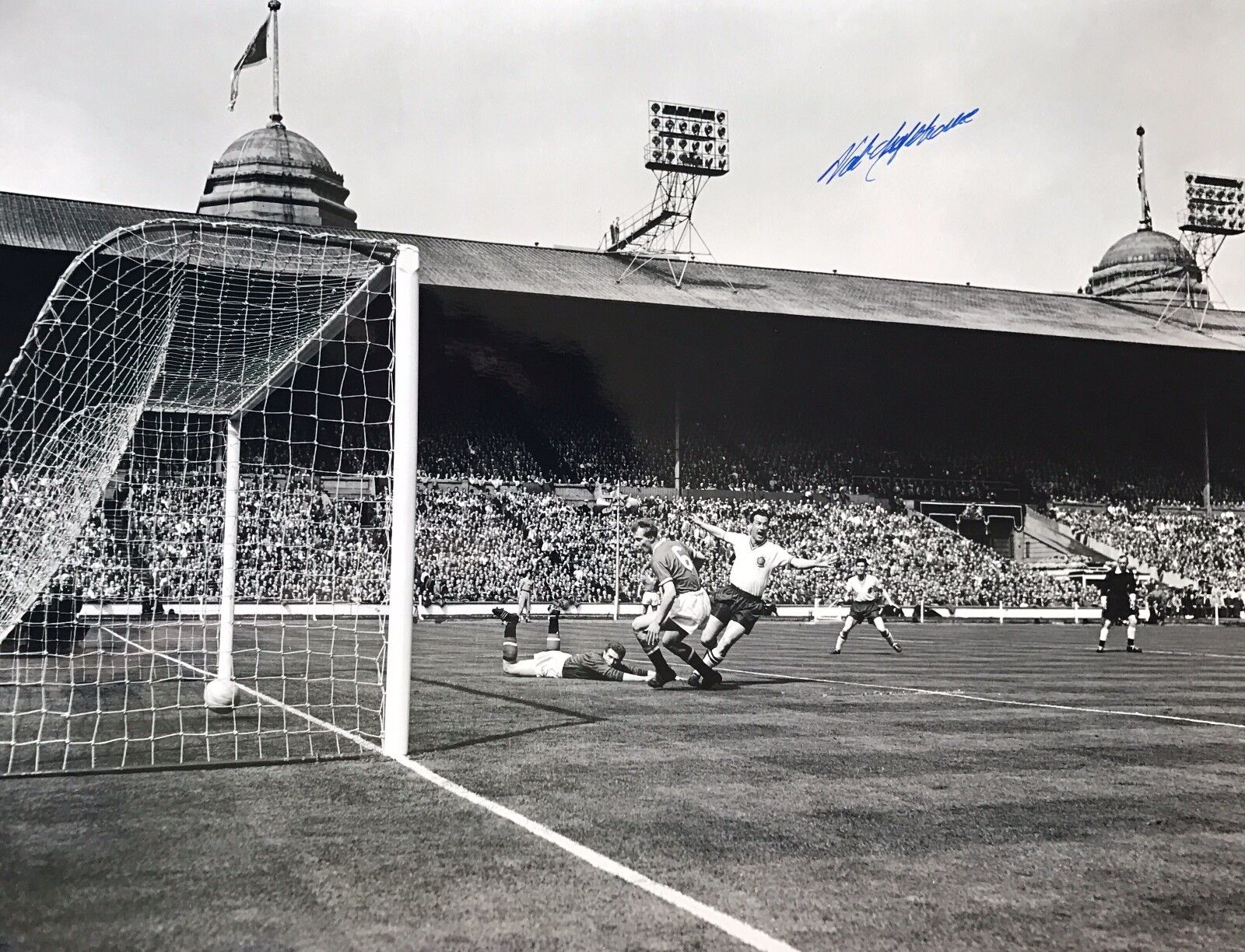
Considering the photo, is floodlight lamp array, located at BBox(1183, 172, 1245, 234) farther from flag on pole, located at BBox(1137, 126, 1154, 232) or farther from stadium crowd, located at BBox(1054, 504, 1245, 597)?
stadium crowd, located at BBox(1054, 504, 1245, 597)

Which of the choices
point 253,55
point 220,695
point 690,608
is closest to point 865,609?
point 690,608

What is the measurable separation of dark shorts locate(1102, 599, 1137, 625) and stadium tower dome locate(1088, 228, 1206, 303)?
47044 mm

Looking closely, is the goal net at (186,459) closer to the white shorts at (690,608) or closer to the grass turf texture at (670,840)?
the grass turf texture at (670,840)

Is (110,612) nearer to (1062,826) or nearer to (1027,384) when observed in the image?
(1062,826)

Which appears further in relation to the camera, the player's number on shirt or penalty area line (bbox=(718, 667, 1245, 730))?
the player's number on shirt

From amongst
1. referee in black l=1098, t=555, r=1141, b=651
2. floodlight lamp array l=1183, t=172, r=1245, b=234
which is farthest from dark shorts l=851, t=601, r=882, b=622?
floodlight lamp array l=1183, t=172, r=1245, b=234

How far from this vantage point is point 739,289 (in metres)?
43.3

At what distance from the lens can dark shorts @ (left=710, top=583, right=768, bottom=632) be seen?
12.7 metres

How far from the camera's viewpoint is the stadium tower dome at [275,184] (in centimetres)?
5250

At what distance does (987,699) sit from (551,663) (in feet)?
15.6

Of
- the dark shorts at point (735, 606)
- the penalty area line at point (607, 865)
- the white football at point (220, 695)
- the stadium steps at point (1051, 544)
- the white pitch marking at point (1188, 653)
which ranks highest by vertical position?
the stadium steps at point (1051, 544)

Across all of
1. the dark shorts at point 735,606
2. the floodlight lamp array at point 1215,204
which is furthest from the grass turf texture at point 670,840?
the floodlight lamp array at point 1215,204

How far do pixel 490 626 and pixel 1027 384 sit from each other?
24.9m
